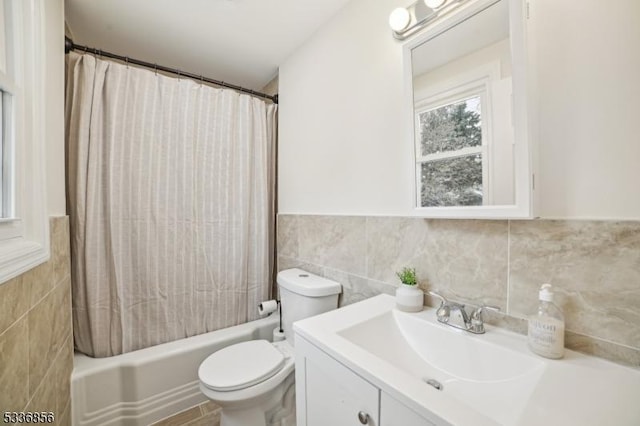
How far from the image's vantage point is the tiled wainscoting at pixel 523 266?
2.01 feet

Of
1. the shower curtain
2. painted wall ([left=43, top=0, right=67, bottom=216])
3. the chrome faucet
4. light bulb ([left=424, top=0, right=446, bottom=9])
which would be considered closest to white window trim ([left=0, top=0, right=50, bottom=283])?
painted wall ([left=43, top=0, right=67, bottom=216])

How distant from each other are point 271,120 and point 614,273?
6.57 feet

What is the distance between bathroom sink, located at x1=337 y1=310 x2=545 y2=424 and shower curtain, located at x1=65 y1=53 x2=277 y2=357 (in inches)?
47.6

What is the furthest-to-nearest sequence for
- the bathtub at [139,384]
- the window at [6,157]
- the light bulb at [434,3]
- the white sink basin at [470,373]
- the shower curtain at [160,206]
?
the shower curtain at [160,206] < the bathtub at [139,384] < the light bulb at [434,3] < the window at [6,157] < the white sink basin at [470,373]

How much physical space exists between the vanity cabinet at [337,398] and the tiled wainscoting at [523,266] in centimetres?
49

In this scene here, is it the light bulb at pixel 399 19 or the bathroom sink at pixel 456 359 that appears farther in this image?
the light bulb at pixel 399 19

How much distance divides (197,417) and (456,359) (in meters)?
1.47

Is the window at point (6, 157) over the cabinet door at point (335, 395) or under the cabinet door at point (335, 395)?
over

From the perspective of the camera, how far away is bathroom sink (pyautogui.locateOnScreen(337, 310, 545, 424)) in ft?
2.11

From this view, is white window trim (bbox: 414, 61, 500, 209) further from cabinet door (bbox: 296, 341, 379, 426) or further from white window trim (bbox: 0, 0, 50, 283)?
white window trim (bbox: 0, 0, 50, 283)

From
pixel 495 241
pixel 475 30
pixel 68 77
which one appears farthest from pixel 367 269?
pixel 68 77

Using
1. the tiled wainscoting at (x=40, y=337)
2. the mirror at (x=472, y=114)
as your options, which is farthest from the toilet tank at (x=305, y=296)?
the tiled wainscoting at (x=40, y=337)

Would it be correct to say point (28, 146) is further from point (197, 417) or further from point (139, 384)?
point (197, 417)

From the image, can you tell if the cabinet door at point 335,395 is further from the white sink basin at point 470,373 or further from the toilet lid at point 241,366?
the toilet lid at point 241,366
